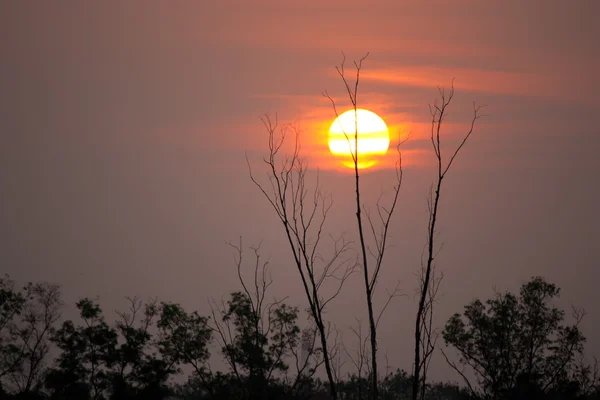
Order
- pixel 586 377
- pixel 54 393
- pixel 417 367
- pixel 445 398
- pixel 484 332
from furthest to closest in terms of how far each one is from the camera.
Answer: pixel 445 398, pixel 54 393, pixel 484 332, pixel 586 377, pixel 417 367

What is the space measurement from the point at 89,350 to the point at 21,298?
4.11 meters

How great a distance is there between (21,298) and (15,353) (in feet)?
9.54

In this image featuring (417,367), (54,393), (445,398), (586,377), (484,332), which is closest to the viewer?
(417,367)

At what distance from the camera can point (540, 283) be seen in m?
32.8

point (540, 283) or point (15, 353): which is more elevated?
point (540, 283)

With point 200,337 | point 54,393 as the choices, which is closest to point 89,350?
point 54,393

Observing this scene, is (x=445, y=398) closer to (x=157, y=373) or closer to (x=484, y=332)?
(x=484, y=332)

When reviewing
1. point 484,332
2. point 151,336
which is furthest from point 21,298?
point 484,332

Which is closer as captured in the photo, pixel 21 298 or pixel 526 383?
pixel 526 383

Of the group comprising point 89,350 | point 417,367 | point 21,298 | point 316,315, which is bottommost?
point 417,367

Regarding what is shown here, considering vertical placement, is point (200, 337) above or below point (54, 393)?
above

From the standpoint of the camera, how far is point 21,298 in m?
34.5

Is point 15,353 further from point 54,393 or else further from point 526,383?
point 526,383

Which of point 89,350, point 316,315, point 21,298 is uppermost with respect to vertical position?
point 21,298
